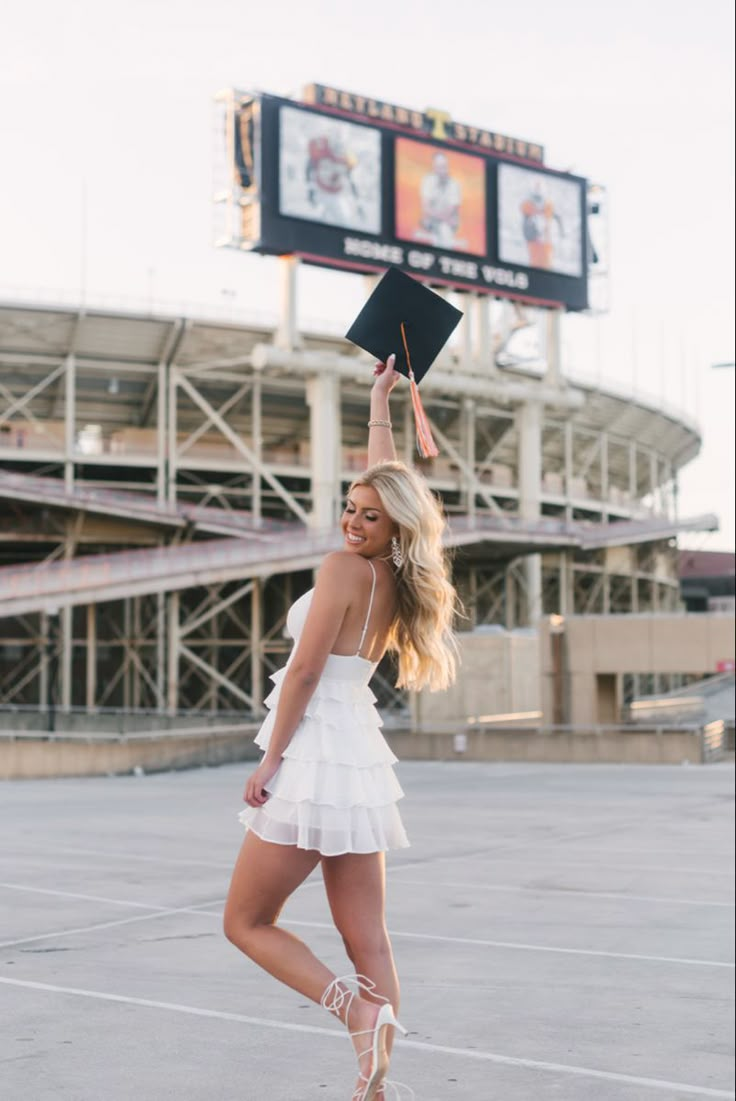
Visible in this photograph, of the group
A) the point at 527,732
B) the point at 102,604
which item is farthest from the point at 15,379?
the point at 527,732

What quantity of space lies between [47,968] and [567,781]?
16944 mm

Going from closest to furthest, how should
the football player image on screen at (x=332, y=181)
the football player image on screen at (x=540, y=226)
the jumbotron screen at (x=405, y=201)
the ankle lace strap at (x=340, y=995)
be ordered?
the ankle lace strap at (x=340, y=995)
the jumbotron screen at (x=405, y=201)
the football player image on screen at (x=332, y=181)
the football player image on screen at (x=540, y=226)

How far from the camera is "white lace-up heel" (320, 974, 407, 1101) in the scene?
13.3 ft

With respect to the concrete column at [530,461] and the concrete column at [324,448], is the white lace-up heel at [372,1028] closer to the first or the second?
the concrete column at [324,448]

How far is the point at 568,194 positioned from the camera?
60.0 metres

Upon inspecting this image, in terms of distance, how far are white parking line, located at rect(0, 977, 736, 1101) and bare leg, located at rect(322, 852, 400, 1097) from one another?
852 mm

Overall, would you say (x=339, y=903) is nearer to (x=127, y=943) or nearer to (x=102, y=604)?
(x=127, y=943)

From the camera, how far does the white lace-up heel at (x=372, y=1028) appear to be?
4051 mm

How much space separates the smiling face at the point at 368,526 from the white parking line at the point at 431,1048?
191 cm

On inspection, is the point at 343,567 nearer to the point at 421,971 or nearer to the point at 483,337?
the point at 421,971

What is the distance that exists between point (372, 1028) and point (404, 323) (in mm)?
2605

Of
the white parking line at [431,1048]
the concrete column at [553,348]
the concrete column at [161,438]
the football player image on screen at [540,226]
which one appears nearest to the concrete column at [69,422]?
the concrete column at [161,438]

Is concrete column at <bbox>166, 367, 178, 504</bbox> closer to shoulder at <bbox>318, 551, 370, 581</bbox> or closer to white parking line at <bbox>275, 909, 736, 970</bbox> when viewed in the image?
white parking line at <bbox>275, 909, 736, 970</bbox>

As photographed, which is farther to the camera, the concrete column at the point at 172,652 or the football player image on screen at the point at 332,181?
the concrete column at the point at 172,652
